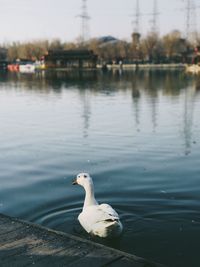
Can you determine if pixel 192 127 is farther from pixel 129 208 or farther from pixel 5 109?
pixel 5 109

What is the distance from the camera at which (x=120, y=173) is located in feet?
42.9

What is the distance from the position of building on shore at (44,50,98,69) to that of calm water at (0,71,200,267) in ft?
381

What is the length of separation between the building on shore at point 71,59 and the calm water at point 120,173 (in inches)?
4578

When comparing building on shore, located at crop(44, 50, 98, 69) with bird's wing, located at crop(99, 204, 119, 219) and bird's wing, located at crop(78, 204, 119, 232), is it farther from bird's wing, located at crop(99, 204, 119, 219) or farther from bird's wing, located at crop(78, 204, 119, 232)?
bird's wing, located at crop(99, 204, 119, 219)

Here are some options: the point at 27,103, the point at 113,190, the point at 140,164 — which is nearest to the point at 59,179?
the point at 113,190

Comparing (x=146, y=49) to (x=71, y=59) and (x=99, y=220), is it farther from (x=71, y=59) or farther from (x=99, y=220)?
(x=99, y=220)

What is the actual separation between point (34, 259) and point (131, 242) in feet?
7.83

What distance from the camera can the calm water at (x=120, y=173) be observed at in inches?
349

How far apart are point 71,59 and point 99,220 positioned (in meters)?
140

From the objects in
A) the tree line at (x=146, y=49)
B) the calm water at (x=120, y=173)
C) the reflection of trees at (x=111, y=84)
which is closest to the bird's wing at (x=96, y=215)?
the calm water at (x=120, y=173)

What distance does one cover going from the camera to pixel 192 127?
2122 centimetres

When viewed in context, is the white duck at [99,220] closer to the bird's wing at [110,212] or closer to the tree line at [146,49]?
the bird's wing at [110,212]

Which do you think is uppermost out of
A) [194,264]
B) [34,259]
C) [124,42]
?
[124,42]

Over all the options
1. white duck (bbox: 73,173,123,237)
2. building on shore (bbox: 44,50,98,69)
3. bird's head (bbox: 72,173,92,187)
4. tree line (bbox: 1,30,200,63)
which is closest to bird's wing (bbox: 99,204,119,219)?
white duck (bbox: 73,173,123,237)
